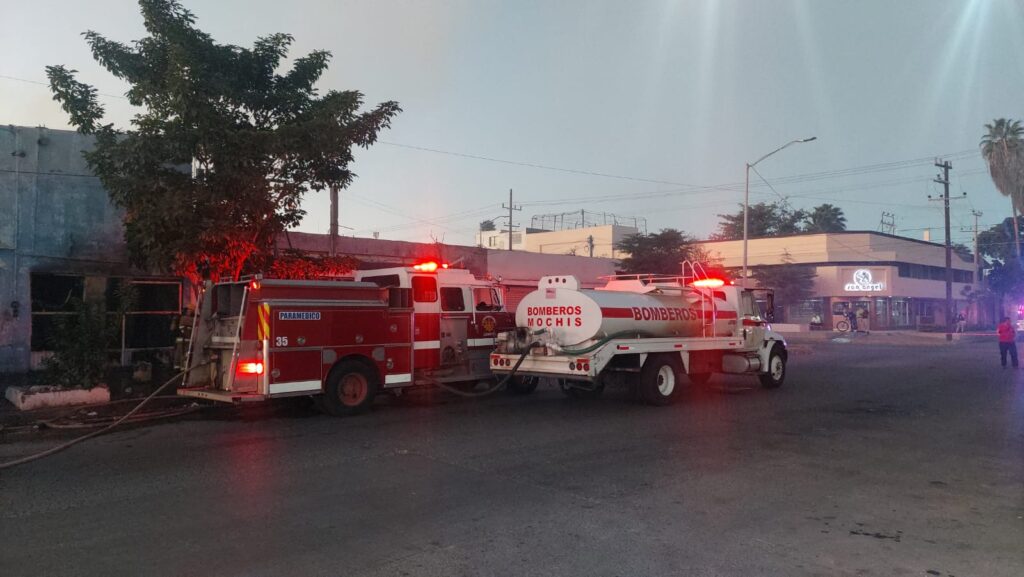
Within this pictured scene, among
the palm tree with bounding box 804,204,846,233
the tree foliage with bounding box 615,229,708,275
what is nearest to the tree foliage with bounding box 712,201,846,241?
the palm tree with bounding box 804,204,846,233

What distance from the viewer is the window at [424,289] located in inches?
519

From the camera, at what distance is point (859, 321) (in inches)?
2016

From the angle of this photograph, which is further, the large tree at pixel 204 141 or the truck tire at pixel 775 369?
the truck tire at pixel 775 369

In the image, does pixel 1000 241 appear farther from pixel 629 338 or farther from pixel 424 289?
pixel 424 289

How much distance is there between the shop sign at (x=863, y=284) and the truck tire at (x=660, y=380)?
149 ft

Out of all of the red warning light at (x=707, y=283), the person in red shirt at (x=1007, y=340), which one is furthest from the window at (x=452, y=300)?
the person in red shirt at (x=1007, y=340)

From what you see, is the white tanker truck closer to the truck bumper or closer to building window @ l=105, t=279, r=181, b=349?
the truck bumper

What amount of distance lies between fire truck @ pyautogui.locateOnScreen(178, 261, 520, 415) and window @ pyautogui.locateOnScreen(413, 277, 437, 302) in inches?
0.7

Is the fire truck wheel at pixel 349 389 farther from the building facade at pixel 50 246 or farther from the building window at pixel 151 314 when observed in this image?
the building window at pixel 151 314

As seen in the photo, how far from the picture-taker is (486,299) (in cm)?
1448

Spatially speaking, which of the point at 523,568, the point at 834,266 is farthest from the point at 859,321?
the point at 523,568

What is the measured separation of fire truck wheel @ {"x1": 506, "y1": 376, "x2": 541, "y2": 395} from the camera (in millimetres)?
14741

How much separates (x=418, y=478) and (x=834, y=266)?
52792 millimetres

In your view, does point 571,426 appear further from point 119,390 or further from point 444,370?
point 119,390
